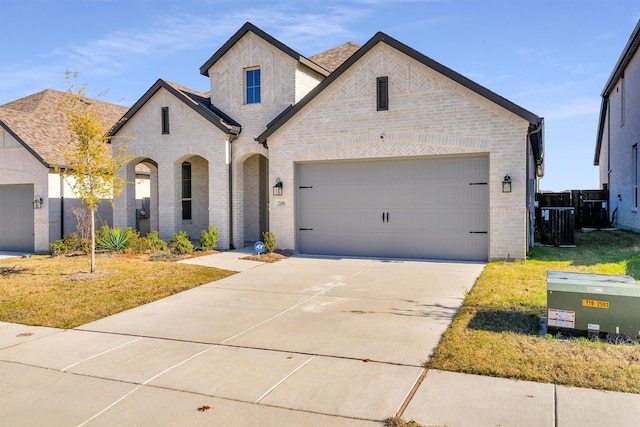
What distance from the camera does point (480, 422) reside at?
4.15 metres

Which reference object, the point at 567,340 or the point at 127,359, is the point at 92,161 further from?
the point at 567,340

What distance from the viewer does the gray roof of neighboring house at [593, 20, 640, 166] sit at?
1822 centimetres

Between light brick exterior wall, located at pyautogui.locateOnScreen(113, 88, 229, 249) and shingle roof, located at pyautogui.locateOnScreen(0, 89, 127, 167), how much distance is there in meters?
1.60

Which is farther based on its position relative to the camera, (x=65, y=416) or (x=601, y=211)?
(x=601, y=211)

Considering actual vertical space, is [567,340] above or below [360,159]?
below

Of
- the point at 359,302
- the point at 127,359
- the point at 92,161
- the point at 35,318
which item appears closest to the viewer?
the point at 127,359

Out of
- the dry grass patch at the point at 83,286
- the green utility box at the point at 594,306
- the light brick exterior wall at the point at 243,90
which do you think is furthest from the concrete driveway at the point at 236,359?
the light brick exterior wall at the point at 243,90

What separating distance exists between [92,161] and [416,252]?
8928mm

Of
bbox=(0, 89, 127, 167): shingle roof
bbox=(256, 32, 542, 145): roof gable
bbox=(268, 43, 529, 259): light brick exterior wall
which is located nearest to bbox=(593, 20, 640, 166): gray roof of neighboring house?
bbox=(256, 32, 542, 145): roof gable

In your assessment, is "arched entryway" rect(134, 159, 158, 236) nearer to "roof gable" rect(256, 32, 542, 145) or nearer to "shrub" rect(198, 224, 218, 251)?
"shrub" rect(198, 224, 218, 251)

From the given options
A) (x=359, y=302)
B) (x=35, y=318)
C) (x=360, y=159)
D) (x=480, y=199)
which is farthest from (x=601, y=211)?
(x=35, y=318)

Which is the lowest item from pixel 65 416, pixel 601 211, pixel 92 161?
pixel 65 416

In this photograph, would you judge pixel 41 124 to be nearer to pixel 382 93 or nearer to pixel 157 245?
pixel 157 245

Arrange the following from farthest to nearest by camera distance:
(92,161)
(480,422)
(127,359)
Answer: (92,161) → (127,359) → (480,422)
